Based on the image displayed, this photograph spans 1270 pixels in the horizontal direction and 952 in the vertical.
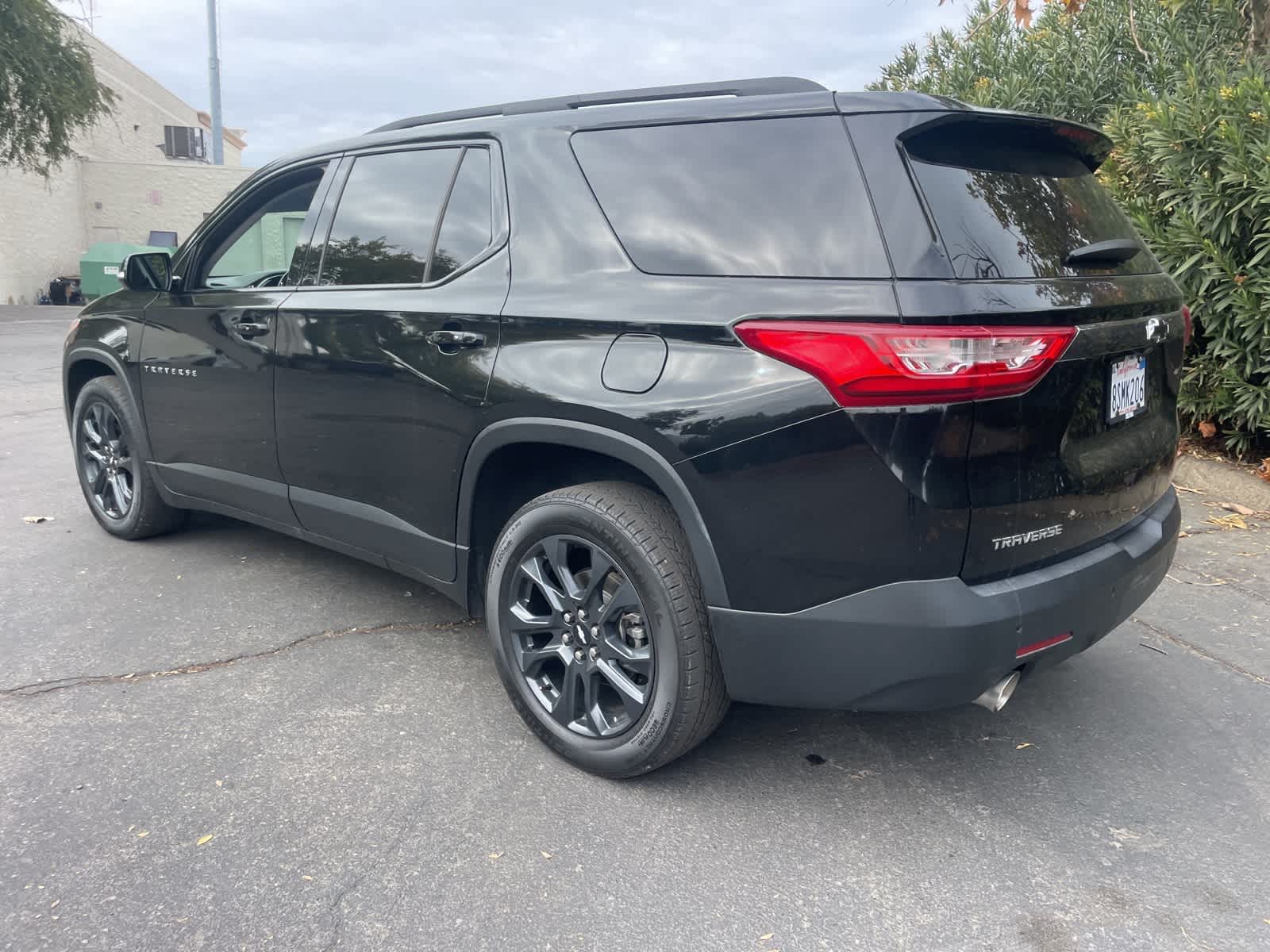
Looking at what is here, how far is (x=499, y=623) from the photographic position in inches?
121

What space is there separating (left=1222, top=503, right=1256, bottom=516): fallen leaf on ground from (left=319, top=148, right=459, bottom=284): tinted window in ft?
15.5

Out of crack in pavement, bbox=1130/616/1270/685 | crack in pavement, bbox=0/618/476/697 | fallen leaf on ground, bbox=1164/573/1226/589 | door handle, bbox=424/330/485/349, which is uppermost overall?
door handle, bbox=424/330/485/349

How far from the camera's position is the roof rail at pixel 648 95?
2.71 m

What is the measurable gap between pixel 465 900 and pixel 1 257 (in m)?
28.9

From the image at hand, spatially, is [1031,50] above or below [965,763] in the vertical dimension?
above

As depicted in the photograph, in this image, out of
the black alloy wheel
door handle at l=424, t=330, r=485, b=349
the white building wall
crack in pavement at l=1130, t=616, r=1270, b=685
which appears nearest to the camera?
the black alloy wheel

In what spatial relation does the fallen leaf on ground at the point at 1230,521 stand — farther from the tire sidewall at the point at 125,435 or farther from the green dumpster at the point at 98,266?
the green dumpster at the point at 98,266

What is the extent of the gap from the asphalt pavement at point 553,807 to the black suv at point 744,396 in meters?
0.34

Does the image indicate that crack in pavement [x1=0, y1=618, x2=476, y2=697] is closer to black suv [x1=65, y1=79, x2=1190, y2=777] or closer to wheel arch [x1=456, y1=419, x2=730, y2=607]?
black suv [x1=65, y1=79, x2=1190, y2=777]

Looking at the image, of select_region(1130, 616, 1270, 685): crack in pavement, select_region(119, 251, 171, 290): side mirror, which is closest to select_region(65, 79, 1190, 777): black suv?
select_region(1130, 616, 1270, 685): crack in pavement

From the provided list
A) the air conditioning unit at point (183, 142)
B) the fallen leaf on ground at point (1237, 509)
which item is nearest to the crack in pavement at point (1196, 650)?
the fallen leaf on ground at point (1237, 509)

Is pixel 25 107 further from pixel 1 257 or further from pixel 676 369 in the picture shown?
pixel 676 369

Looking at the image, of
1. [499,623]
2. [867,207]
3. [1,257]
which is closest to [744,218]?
[867,207]

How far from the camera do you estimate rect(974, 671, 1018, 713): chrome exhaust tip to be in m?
2.48
